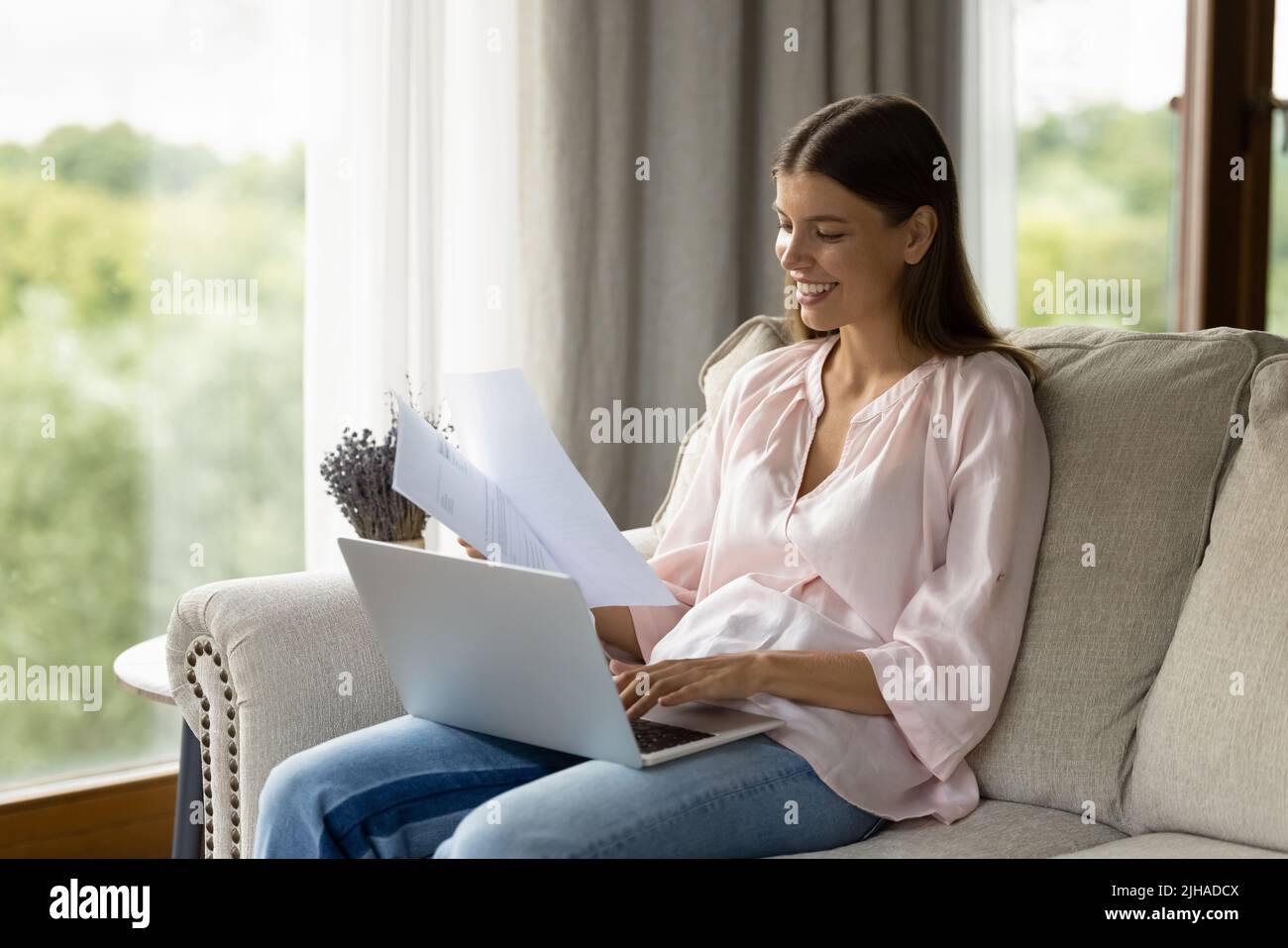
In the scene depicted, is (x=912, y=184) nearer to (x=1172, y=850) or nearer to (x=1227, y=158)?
(x=1172, y=850)

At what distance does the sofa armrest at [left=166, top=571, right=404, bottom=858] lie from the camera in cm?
149

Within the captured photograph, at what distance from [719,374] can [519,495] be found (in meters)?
0.61

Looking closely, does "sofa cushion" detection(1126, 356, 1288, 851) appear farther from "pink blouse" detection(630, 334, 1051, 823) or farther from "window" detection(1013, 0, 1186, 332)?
"window" detection(1013, 0, 1186, 332)

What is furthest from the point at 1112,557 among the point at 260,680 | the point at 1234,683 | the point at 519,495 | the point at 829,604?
the point at 260,680

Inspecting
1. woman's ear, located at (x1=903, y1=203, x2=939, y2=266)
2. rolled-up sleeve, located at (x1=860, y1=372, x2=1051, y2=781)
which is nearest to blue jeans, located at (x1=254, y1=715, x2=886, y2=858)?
rolled-up sleeve, located at (x1=860, y1=372, x2=1051, y2=781)

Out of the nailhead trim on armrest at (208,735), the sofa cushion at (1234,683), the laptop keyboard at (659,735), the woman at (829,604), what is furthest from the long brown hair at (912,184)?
the nailhead trim on armrest at (208,735)

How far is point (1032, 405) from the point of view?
4.82 feet

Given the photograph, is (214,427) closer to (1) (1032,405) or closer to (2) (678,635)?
(2) (678,635)

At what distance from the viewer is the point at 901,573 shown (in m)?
1.41

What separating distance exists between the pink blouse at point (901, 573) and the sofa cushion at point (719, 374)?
0.31 metres

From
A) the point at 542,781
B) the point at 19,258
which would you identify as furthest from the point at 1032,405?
the point at 19,258

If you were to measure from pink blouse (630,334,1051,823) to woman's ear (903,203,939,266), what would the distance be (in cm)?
12

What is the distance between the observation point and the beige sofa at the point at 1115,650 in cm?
130

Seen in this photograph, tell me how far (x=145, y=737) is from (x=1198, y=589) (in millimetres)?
1768
